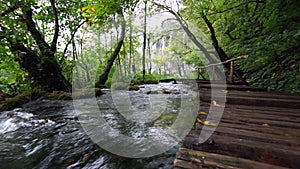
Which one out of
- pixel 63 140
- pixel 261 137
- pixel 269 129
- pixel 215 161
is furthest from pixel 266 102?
pixel 63 140

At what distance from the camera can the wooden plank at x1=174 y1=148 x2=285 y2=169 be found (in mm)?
1266

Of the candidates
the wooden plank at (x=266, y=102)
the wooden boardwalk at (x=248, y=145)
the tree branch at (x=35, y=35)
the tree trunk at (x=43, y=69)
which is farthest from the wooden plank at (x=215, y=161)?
the tree branch at (x=35, y=35)

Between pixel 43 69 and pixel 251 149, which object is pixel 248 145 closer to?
pixel 251 149

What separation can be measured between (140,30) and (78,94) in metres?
11.7

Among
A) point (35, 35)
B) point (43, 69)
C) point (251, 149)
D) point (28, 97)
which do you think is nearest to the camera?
point (251, 149)

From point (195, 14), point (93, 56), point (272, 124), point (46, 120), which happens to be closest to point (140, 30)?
point (93, 56)

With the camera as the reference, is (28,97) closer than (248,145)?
No

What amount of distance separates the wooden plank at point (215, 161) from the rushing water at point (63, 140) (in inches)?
25.6

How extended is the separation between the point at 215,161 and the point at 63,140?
7.82ft

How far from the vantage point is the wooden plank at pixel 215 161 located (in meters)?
1.27

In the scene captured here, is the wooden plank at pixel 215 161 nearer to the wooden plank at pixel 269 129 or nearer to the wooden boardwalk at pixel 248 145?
the wooden boardwalk at pixel 248 145

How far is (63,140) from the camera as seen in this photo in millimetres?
2775

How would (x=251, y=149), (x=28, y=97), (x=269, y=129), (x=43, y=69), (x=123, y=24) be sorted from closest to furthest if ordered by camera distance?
(x=251, y=149) < (x=269, y=129) < (x=28, y=97) < (x=43, y=69) < (x=123, y=24)

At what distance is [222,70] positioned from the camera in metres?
9.65
